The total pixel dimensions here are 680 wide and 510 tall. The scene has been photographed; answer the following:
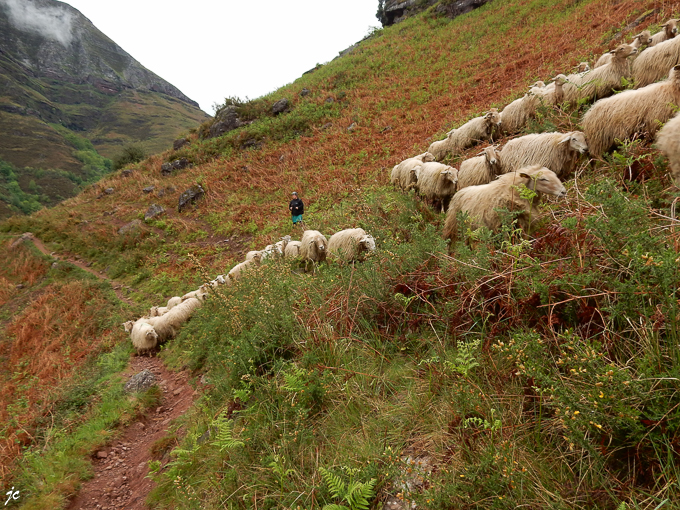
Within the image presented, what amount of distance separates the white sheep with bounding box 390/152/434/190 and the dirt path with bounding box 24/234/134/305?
10466 millimetres

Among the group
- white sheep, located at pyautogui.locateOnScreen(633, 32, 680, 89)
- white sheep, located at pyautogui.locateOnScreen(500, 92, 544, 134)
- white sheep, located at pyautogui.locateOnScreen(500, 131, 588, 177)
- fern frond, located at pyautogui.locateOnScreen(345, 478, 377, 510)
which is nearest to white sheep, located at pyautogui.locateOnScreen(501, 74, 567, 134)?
white sheep, located at pyautogui.locateOnScreen(500, 92, 544, 134)

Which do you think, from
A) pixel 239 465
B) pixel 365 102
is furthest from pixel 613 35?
pixel 239 465

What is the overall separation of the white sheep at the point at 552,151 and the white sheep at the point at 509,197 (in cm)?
68

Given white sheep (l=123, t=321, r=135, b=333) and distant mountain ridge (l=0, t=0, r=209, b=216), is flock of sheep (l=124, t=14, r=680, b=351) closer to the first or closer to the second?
white sheep (l=123, t=321, r=135, b=333)

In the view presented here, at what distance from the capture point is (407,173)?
308 inches

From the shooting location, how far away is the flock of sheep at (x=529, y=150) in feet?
12.7

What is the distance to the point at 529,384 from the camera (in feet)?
6.81

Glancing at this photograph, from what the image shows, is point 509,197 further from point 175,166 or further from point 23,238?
point 175,166

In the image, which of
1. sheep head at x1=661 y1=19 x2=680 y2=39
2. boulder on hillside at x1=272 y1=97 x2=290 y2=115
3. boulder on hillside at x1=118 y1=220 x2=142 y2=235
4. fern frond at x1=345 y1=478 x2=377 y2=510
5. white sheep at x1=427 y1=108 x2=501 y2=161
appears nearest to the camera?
fern frond at x1=345 y1=478 x2=377 y2=510

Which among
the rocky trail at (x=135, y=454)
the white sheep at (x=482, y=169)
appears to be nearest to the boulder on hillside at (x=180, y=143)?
the rocky trail at (x=135, y=454)

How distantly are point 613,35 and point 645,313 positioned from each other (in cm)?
1423

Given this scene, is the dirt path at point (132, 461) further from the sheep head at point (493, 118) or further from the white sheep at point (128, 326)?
the sheep head at point (493, 118)

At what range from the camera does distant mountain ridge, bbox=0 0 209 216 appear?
8038 centimetres

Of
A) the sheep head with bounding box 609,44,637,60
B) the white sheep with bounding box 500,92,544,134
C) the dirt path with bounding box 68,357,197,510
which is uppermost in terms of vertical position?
the sheep head with bounding box 609,44,637,60
